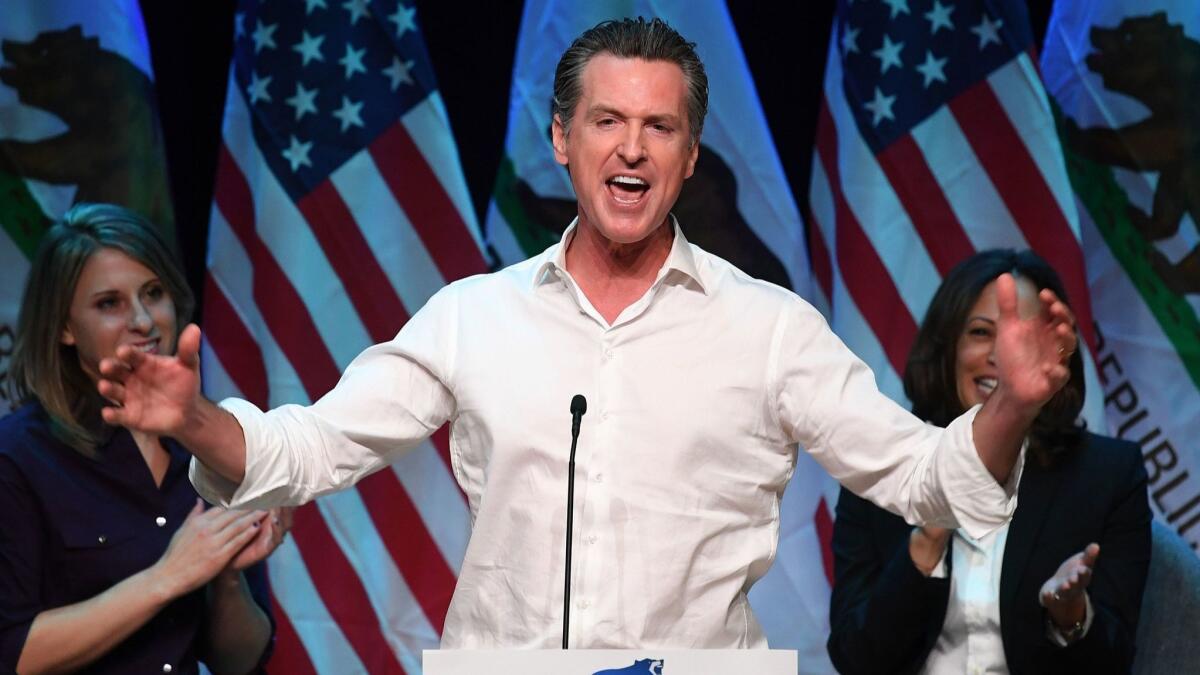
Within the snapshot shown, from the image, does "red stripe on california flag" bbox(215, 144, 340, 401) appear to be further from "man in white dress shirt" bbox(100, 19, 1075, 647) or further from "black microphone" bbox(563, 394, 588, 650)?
"black microphone" bbox(563, 394, 588, 650)

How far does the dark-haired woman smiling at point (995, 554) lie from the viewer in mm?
2619

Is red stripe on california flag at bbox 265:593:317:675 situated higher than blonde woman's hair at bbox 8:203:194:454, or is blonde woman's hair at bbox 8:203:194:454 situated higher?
blonde woman's hair at bbox 8:203:194:454

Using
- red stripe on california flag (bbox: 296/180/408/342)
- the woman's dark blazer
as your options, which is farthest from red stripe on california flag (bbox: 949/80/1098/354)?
red stripe on california flag (bbox: 296/180/408/342)

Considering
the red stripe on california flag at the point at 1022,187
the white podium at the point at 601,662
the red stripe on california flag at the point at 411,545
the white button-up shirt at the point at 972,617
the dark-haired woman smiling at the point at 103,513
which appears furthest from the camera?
the red stripe on california flag at the point at 411,545

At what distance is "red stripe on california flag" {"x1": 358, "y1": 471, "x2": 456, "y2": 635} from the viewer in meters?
3.69

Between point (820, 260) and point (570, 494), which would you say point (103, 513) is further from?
point (820, 260)

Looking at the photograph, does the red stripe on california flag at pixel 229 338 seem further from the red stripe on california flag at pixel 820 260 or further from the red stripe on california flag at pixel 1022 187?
the red stripe on california flag at pixel 1022 187

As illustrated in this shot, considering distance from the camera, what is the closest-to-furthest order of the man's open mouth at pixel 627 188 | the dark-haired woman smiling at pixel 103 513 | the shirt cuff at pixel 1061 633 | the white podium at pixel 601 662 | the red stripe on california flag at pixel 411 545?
the white podium at pixel 601 662, the man's open mouth at pixel 627 188, the dark-haired woman smiling at pixel 103 513, the shirt cuff at pixel 1061 633, the red stripe on california flag at pixel 411 545

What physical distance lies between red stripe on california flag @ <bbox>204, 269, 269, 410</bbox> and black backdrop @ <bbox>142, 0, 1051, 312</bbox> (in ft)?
0.57

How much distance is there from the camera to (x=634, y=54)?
1942mm

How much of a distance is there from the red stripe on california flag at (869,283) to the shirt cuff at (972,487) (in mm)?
2035

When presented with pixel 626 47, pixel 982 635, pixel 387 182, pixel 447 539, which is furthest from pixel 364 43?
pixel 982 635

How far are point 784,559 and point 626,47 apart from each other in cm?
202

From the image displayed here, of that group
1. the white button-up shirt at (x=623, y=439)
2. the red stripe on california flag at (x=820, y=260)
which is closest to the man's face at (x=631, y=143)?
the white button-up shirt at (x=623, y=439)
